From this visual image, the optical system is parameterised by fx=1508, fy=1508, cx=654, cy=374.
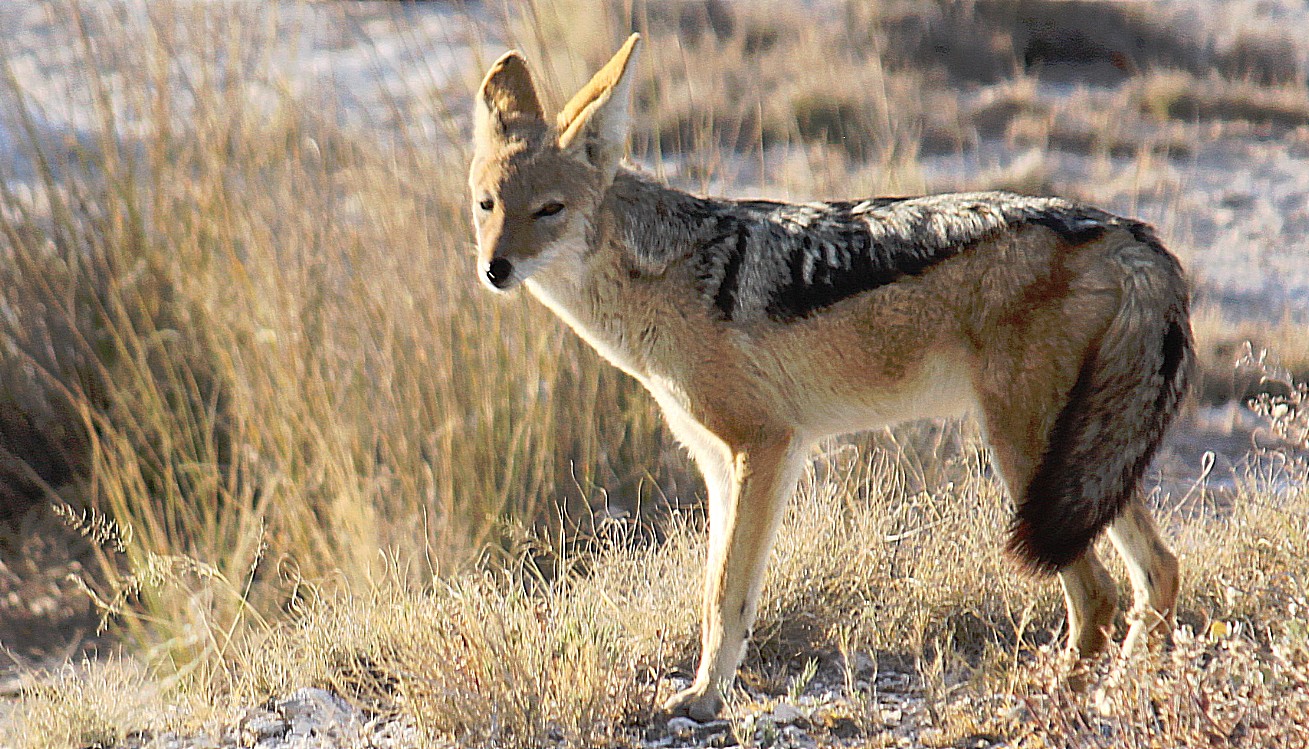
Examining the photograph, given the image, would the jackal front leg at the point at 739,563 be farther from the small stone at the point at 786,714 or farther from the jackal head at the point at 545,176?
the jackal head at the point at 545,176

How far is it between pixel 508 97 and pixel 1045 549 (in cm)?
195

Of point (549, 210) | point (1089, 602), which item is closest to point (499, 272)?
point (549, 210)

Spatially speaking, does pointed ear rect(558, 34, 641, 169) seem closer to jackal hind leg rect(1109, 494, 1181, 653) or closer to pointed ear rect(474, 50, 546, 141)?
pointed ear rect(474, 50, 546, 141)

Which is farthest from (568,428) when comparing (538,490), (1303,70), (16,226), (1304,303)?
(1303,70)

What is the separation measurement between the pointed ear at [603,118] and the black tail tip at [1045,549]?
58.7 inches

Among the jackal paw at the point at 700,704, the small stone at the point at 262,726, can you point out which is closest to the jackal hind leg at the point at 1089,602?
the jackal paw at the point at 700,704

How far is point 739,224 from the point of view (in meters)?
4.22

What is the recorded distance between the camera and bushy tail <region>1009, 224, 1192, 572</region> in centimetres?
368

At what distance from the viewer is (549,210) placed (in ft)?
13.2

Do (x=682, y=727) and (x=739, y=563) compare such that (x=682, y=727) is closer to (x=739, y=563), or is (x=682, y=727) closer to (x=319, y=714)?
(x=739, y=563)

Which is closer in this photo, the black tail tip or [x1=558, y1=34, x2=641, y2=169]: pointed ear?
the black tail tip

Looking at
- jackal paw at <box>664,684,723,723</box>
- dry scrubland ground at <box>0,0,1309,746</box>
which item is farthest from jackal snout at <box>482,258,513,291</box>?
jackal paw at <box>664,684,723,723</box>

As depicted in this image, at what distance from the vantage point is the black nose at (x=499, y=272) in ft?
12.7

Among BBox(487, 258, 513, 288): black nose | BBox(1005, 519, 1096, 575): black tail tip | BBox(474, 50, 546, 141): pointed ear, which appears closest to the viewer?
BBox(1005, 519, 1096, 575): black tail tip
